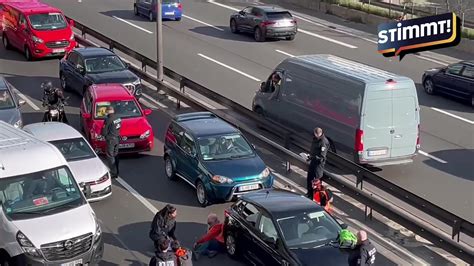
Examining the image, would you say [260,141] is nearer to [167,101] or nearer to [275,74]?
[275,74]

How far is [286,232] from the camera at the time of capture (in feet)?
45.7

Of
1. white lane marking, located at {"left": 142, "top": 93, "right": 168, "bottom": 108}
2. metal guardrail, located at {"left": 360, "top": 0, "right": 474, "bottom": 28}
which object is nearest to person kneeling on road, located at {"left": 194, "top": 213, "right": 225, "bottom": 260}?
white lane marking, located at {"left": 142, "top": 93, "right": 168, "bottom": 108}

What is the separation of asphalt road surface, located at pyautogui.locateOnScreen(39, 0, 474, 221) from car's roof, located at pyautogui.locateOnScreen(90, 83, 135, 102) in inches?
227

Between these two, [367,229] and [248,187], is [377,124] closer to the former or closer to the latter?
[367,229]

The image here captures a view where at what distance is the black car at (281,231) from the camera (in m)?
13.6

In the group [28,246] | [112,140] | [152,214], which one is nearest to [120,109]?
[112,140]

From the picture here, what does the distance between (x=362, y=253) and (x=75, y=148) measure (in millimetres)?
8200

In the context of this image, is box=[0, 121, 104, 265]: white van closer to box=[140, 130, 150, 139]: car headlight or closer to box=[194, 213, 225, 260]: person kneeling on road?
box=[194, 213, 225, 260]: person kneeling on road

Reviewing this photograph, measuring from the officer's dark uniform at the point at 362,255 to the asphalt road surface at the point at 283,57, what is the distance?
5.85 metres

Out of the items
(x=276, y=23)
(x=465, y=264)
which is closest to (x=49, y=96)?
(x=465, y=264)

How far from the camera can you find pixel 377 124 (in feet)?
66.5

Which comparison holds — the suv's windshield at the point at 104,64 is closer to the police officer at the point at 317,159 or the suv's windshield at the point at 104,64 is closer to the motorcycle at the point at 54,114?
the motorcycle at the point at 54,114

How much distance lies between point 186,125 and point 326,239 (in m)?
6.34

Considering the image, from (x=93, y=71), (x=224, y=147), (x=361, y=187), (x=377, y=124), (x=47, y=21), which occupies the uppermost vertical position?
(x=47, y=21)
